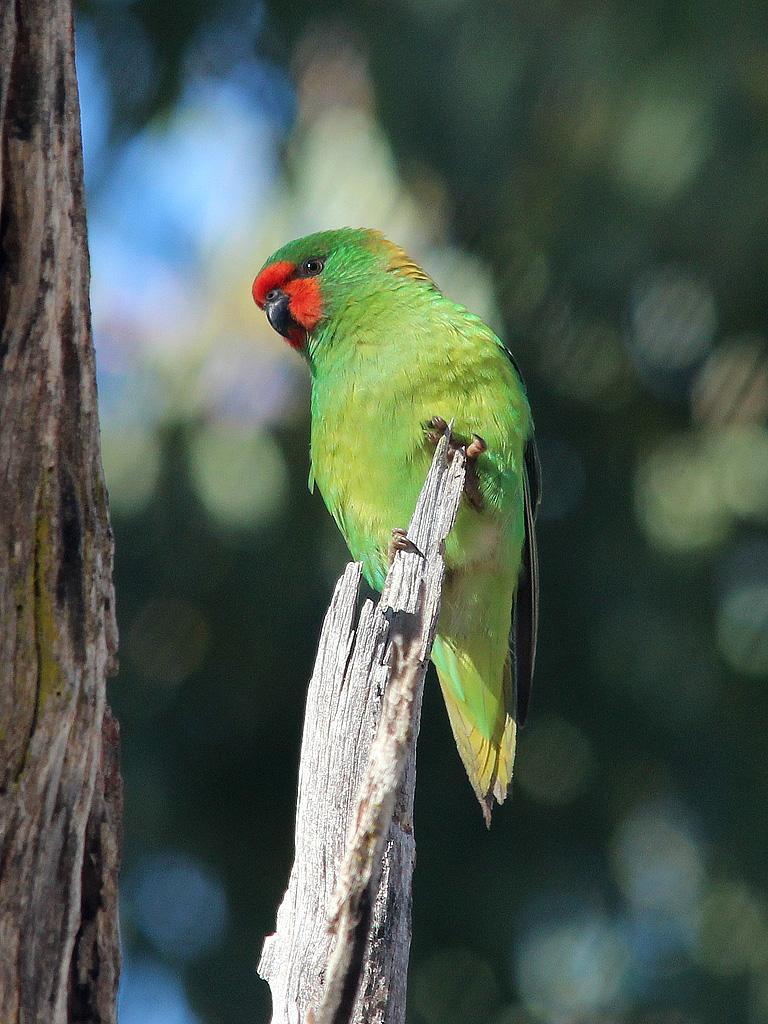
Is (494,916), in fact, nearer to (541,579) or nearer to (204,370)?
(541,579)

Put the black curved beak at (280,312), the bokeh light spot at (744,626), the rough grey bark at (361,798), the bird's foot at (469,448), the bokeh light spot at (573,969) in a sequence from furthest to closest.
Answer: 1. the bokeh light spot at (744,626)
2. the bokeh light spot at (573,969)
3. the black curved beak at (280,312)
4. the bird's foot at (469,448)
5. the rough grey bark at (361,798)

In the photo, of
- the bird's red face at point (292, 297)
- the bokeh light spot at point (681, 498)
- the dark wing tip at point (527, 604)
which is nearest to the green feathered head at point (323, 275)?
the bird's red face at point (292, 297)

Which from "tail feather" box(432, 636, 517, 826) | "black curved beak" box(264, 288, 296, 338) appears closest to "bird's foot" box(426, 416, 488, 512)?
"tail feather" box(432, 636, 517, 826)

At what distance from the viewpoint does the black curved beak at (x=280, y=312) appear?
4.31 meters

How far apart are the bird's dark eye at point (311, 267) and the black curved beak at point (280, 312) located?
0.33ft

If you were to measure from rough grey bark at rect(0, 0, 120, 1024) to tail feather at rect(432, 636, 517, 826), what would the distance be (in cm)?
215

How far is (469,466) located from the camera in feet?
11.3

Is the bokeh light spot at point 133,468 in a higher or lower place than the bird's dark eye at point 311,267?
lower

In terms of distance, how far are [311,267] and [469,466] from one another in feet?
4.24

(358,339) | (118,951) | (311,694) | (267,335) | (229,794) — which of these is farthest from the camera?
(229,794)

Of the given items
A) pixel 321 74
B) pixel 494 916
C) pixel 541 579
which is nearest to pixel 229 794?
pixel 494 916

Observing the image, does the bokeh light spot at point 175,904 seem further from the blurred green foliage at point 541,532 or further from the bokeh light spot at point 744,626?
the bokeh light spot at point 744,626

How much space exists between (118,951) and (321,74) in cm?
426

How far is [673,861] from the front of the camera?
5.27 metres
